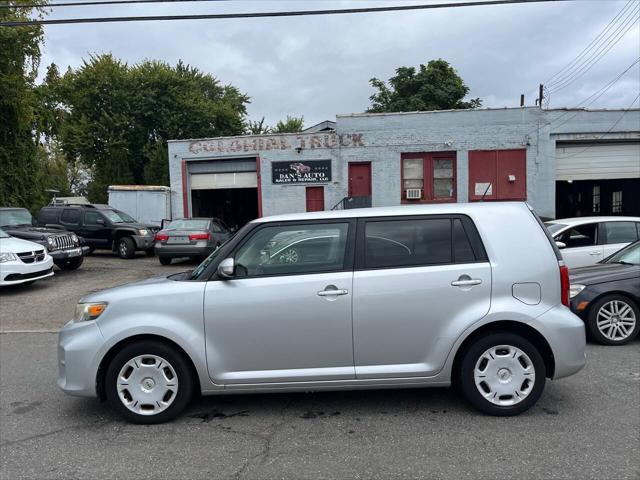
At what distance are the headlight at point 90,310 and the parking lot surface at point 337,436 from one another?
87 centimetres

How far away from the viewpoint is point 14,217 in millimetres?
14477

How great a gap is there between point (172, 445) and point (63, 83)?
124 feet

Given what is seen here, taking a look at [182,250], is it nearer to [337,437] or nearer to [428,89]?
[337,437]

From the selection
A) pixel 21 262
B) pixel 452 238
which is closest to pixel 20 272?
pixel 21 262

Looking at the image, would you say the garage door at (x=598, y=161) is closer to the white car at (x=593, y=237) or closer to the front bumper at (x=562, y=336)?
the white car at (x=593, y=237)

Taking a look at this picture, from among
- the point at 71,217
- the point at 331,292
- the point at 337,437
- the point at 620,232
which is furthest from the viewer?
the point at 71,217

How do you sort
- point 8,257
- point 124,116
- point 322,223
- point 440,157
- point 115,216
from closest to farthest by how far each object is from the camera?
point 322,223
point 8,257
point 115,216
point 440,157
point 124,116

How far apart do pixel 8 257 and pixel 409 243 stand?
9.25 metres

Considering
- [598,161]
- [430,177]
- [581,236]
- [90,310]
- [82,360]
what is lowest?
[82,360]

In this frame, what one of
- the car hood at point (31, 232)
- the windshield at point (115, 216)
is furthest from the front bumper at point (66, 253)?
the windshield at point (115, 216)

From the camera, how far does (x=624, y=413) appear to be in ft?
13.9

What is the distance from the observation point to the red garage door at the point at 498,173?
20844 mm

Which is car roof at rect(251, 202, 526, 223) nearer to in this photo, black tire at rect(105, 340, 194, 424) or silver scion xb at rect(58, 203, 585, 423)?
silver scion xb at rect(58, 203, 585, 423)

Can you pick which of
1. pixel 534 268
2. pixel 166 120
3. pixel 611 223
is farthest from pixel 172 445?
pixel 166 120
